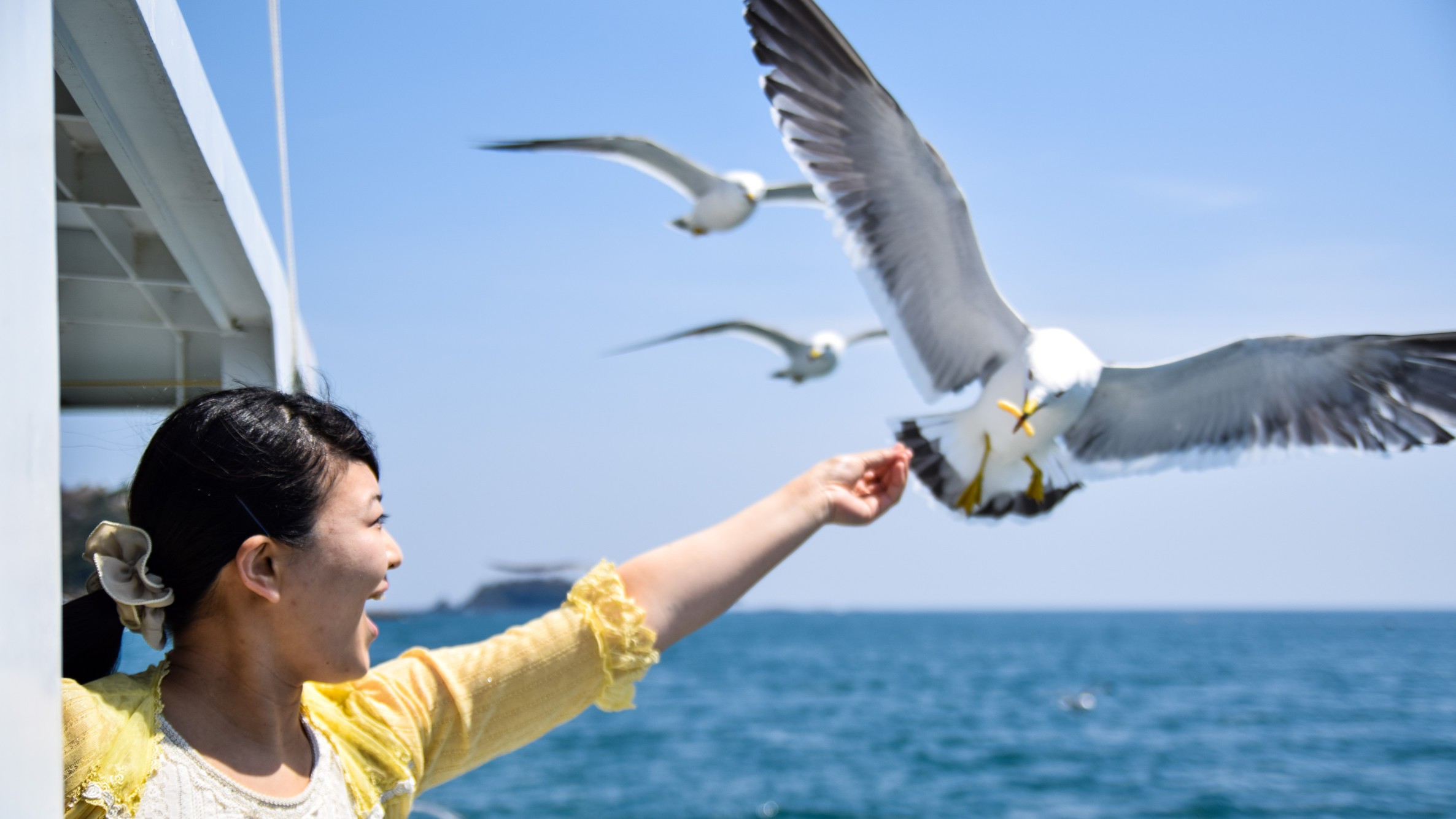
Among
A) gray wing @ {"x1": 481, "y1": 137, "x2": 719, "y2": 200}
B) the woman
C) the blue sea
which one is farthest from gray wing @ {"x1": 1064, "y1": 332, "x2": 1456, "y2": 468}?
gray wing @ {"x1": 481, "y1": 137, "x2": 719, "y2": 200}

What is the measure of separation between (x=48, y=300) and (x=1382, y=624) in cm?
11826

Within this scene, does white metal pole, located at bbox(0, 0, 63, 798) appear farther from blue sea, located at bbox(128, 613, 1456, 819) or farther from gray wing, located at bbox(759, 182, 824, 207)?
gray wing, located at bbox(759, 182, 824, 207)

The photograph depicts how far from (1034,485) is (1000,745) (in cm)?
1991

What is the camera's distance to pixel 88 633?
1172 millimetres

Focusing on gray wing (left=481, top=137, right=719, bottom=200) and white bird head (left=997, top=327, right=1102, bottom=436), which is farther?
gray wing (left=481, top=137, right=719, bottom=200)

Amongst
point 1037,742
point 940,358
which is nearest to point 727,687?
point 1037,742

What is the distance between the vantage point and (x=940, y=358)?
375 centimetres

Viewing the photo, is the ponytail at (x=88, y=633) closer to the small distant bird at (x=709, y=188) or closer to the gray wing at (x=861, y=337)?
the small distant bird at (x=709, y=188)

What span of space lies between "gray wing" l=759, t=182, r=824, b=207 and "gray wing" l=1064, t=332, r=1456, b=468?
436 cm

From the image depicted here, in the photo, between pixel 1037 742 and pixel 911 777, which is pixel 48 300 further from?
pixel 1037 742

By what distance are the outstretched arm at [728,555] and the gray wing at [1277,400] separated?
2065 millimetres

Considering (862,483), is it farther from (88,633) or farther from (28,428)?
(28,428)

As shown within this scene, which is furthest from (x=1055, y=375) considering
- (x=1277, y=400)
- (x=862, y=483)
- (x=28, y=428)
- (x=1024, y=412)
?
(x=28, y=428)

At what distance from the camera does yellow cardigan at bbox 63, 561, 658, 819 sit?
134cm
